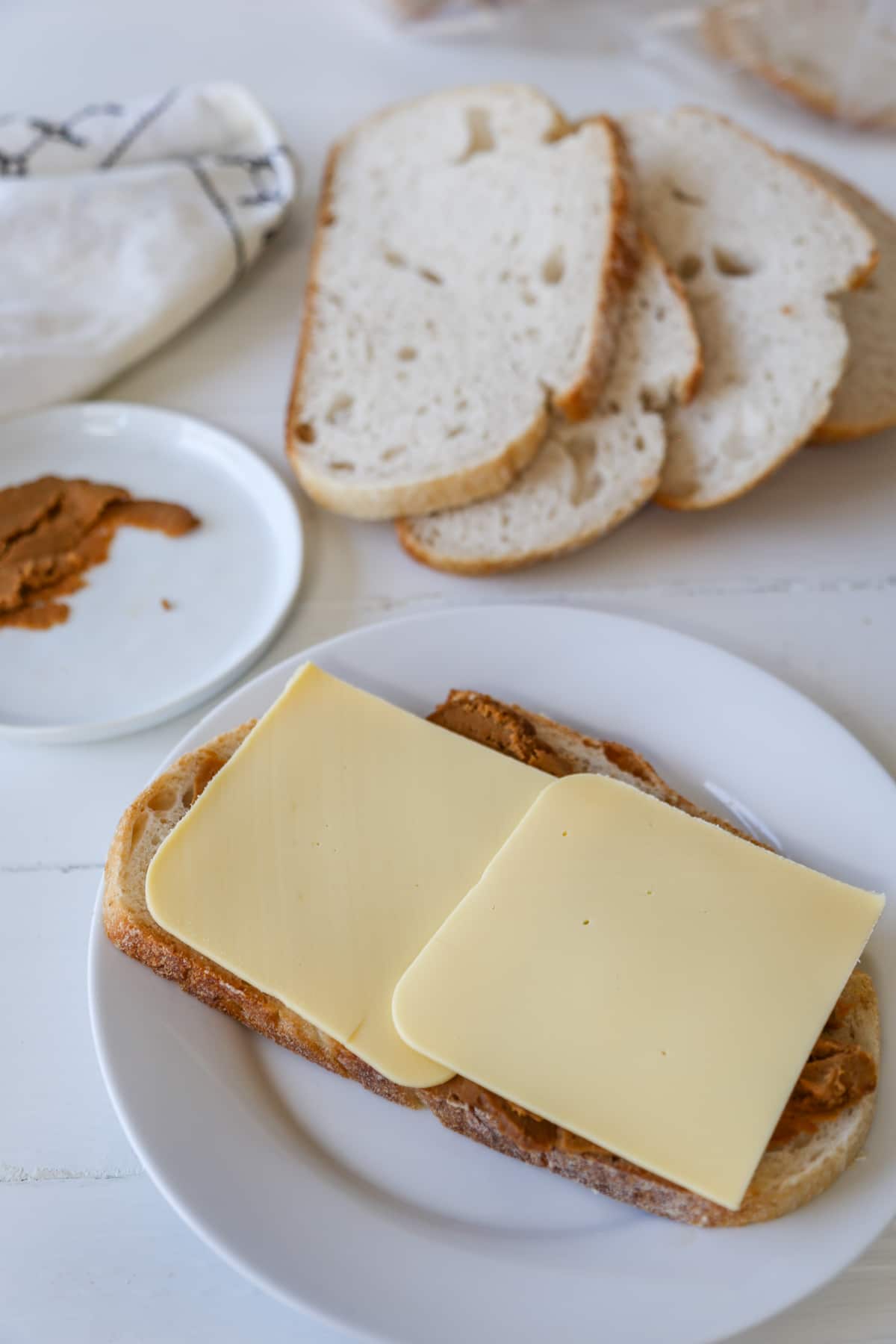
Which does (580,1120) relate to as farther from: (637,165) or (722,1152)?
(637,165)

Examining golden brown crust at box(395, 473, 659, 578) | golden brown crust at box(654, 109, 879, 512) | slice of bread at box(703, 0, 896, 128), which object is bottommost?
golden brown crust at box(395, 473, 659, 578)

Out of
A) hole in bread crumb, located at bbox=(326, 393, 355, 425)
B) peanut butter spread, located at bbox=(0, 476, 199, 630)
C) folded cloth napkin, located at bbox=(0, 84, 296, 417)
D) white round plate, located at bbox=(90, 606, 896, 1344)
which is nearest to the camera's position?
white round plate, located at bbox=(90, 606, 896, 1344)

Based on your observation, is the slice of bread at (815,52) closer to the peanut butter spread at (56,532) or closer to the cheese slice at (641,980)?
the peanut butter spread at (56,532)

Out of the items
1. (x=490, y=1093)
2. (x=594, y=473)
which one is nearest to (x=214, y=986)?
(x=490, y=1093)

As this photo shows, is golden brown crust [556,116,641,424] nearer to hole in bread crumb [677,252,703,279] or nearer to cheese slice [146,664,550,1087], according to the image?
hole in bread crumb [677,252,703,279]

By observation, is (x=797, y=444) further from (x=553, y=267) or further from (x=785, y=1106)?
(x=785, y=1106)

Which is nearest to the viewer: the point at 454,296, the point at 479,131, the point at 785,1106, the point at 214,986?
the point at 785,1106

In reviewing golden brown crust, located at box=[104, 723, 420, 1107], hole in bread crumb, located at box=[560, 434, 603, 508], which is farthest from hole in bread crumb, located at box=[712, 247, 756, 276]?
golden brown crust, located at box=[104, 723, 420, 1107]

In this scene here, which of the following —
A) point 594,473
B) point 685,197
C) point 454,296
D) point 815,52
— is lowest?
point 594,473
